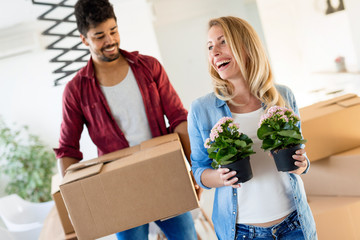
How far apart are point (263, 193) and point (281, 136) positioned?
0.68 feet

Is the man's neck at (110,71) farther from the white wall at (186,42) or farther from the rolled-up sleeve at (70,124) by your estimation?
the white wall at (186,42)

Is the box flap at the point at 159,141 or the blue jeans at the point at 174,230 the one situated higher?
the box flap at the point at 159,141

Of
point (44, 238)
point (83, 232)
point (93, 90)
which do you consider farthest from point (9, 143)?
point (83, 232)

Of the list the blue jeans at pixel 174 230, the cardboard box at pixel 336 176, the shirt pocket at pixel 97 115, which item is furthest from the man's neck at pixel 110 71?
the cardboard box at pixel 336 176

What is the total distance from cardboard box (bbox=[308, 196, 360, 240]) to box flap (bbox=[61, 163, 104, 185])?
1.03 metres

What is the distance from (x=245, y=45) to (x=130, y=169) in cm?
57

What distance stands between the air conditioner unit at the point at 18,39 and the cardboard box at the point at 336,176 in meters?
4.64

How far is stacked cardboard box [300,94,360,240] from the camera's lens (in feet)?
5.87

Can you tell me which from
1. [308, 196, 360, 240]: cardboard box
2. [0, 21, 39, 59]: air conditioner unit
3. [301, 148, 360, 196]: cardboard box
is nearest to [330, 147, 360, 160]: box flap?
[301, 148, 360, 196]: cardboard box

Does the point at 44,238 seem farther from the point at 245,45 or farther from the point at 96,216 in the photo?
the point at 245,45

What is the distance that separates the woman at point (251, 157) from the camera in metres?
1.23

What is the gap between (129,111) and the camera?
1790 millimetres

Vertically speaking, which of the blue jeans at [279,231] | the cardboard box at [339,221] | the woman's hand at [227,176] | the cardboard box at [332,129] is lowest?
the cardboard box at [339,221]

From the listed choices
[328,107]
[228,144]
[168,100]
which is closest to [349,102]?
[328,107]
